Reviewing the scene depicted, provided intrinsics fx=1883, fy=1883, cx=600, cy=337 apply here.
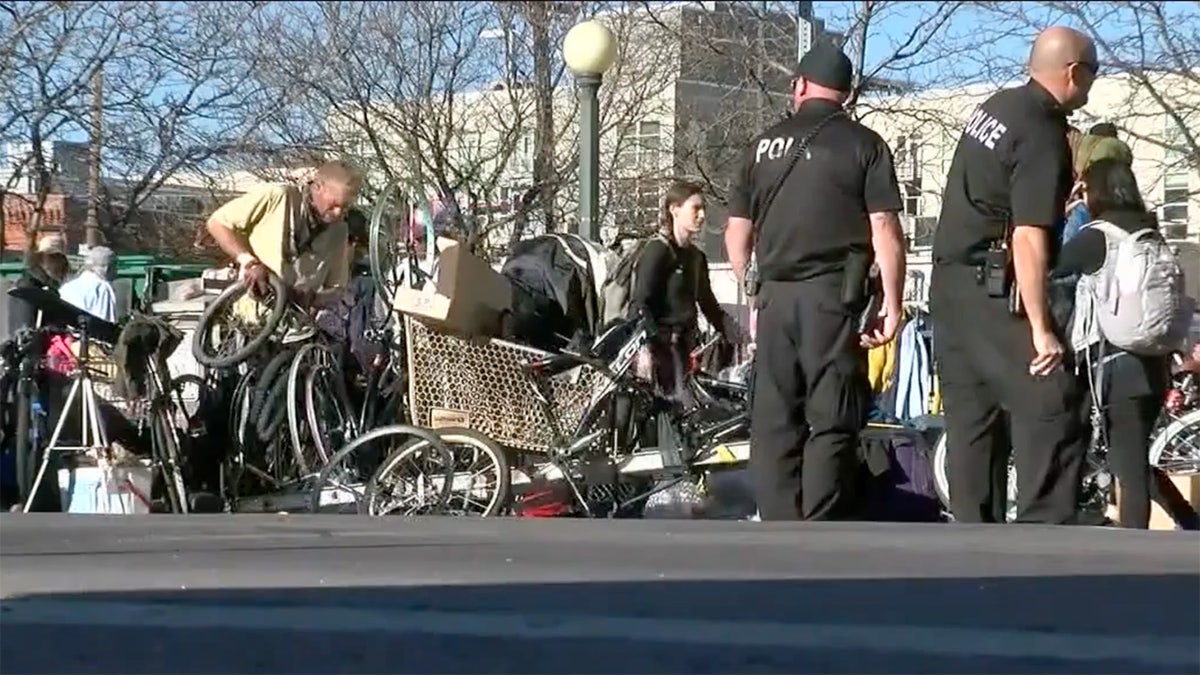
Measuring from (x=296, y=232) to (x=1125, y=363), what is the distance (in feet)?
13.1

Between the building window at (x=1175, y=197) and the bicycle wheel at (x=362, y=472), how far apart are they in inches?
339

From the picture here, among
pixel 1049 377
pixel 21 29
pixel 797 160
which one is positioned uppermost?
pixel 21 29

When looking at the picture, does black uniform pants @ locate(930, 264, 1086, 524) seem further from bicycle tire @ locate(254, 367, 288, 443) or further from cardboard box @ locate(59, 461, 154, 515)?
cardboard box @ locate(59, 461, 154, 515)

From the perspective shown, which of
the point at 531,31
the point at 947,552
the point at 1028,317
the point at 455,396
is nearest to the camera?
the point at 947,552

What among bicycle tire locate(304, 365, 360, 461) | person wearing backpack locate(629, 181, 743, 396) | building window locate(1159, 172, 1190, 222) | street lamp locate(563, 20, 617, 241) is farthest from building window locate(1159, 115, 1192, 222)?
bicycle tire locate(304, 365, 360, 461)

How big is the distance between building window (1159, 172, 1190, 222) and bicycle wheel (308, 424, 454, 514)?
8613 millimetres

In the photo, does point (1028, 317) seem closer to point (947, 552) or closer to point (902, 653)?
point (947, 552)

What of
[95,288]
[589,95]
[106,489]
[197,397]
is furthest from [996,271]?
[95,288]

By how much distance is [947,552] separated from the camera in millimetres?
5844

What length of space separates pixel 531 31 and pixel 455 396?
41.9 ft

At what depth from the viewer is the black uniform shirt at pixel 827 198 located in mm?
6770

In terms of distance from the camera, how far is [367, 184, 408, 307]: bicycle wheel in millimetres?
8859

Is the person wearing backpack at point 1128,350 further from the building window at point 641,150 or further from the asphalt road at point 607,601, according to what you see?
the building window at point 641,150

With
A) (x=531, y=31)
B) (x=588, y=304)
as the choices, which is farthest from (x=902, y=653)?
(x=531, y=31)
